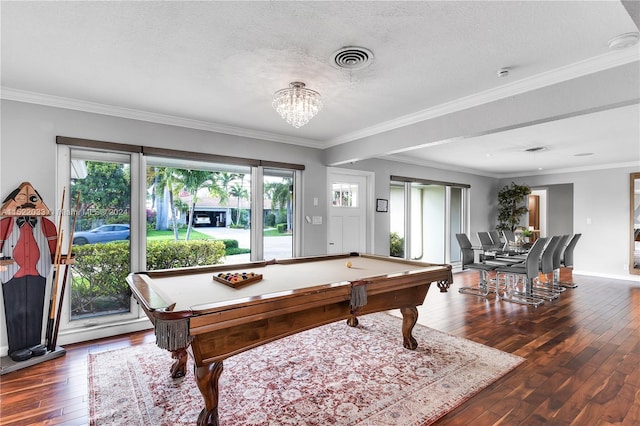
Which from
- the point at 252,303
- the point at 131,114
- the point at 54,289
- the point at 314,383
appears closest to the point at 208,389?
the point at 252,303

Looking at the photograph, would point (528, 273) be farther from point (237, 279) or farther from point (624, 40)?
point (237, 279)

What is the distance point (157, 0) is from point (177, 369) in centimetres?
253

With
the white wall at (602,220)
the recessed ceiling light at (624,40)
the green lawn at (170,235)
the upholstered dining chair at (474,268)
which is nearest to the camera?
the recessed ceiling light at (624,40)

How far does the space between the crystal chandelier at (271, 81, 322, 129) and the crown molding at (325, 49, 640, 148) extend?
1.34 metres

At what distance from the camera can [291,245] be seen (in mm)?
4832

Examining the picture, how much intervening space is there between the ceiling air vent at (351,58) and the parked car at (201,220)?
104 inches

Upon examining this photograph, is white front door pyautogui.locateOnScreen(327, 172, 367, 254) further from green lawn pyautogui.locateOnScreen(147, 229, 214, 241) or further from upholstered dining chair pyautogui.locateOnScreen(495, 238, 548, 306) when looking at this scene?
upholstered dining chair pyautogui.locateOnScreen(495, 238, 548, 306)

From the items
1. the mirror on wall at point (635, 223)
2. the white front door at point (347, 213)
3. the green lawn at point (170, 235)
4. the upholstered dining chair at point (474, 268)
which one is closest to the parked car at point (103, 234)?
the green lawn at point (170, 235)

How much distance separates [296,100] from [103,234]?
8.47ft

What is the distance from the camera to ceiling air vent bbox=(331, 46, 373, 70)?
2205 mm

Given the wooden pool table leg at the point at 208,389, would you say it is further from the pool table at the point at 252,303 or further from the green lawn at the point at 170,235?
the green lawn at the point at 170,235

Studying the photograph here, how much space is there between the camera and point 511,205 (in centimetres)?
814

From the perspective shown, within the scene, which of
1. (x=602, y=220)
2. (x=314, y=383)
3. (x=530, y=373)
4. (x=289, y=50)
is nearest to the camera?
(x=289, y=50)

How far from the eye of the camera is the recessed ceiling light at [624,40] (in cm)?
196
